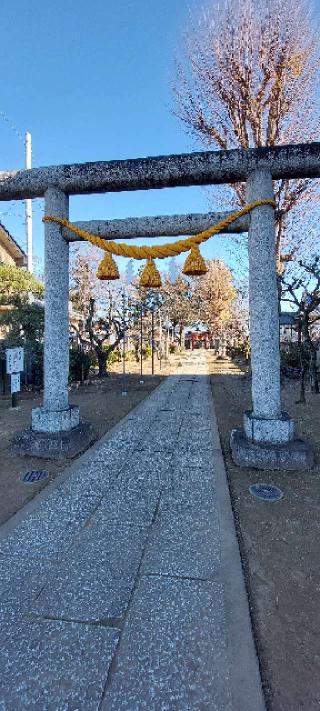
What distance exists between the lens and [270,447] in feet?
14.9

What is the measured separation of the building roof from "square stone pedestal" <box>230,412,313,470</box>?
16.2 metres

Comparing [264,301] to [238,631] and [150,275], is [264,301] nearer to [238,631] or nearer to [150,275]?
[150,275]

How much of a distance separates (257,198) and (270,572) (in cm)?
455

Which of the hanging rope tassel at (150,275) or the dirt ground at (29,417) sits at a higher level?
the hanging rope tassel at (150,275)

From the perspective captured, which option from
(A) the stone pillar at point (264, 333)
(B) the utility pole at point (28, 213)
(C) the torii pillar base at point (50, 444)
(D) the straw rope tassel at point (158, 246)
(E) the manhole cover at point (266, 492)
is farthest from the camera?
(B) the utility pole at point (28, 213)

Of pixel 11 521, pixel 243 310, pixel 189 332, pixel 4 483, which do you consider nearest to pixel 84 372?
pixel 4 483

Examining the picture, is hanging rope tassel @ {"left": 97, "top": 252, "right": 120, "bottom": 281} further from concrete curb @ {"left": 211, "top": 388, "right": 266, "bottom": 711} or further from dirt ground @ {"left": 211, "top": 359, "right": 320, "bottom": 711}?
concrete curb @ {"left": 211, "top": 388, "right": 266, "bottom": 711}

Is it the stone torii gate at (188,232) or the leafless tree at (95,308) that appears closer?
the stone torii gate at (188,232)

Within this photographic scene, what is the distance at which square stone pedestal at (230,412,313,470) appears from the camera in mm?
4430

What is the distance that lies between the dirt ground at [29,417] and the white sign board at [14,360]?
3.44ft

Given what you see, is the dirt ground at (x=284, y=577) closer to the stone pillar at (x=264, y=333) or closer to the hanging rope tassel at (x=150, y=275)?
the stone pillar at (x=264, y=333)

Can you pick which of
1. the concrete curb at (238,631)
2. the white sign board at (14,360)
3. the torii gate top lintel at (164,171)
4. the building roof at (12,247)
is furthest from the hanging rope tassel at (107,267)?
the building roof at (12,247)

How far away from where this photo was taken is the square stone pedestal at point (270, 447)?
174 inches

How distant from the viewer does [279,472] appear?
4328 mm
